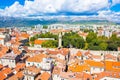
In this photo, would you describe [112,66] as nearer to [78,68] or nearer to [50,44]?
[78,68]

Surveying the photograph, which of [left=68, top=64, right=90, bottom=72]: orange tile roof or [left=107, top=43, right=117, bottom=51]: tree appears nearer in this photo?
[left=68, top=64, right=90, bottom=72]: orange tile roof

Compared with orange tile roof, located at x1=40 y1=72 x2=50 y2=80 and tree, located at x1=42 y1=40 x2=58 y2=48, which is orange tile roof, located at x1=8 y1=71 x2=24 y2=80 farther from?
tree, located at x1=42 y1=40 x2=58 y2=48

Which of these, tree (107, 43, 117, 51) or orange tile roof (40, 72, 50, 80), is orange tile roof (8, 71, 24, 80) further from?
tree (107, 43, 117, 51)

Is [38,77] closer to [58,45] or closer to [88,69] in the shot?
[88,69]

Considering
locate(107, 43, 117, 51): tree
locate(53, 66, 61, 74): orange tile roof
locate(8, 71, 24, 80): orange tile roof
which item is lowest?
locate(8, 71, 24, 80): orange tile roof

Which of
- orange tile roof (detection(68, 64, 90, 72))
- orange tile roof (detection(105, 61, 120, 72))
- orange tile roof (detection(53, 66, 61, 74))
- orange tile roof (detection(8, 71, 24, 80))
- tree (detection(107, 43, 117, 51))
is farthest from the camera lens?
tree (detection(107, 43, 117, 51))

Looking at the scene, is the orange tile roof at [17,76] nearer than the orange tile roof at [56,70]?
Yes

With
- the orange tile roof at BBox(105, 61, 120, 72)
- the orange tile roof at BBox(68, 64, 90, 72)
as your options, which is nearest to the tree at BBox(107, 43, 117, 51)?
the orange tile roof at BBox(105, 61, 120, 72)

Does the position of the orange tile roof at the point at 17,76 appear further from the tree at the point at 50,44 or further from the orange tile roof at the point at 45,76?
the tree at the point at 50,44

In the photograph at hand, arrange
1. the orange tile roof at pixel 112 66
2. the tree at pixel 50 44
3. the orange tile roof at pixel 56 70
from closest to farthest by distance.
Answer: the orange tile roof at pixel 56 70, the orange tile roof at pixel 112 66, the tree at pixel 50 44

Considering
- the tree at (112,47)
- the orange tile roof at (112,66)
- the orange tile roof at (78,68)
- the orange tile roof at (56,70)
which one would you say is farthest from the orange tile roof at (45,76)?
the tree at (112,47)

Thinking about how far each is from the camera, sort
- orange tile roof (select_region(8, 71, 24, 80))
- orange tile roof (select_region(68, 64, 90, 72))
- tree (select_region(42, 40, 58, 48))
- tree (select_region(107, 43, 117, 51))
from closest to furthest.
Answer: orange tile roof (select_region(8, 71, 24, 80))
orange tile roof (select_region(68, 64, 90, 72))
tree (select_region(107, 43, 117, 51))
tree (select_region(42, 40, 58, 48))

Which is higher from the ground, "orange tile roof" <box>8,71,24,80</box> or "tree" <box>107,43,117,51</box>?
"tree" <box>107,43,117,51</box>

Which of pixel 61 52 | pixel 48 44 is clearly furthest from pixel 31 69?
pixel 48 44
